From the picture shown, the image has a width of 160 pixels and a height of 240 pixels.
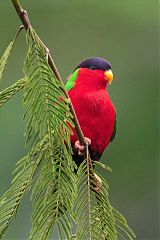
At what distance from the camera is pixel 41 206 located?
3.86 ft

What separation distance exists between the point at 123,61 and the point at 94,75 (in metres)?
4.10

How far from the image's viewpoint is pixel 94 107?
2359 mm

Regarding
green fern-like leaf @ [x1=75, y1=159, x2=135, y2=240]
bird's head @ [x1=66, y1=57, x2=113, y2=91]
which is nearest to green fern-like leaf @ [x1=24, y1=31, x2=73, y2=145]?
green fern-like leaf @ [x1=75, y1=159, x2=135, y2=240]

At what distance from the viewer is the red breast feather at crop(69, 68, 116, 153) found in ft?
7.67

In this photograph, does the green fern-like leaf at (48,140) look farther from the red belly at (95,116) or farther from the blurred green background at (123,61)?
the blurred green background at (123,61)

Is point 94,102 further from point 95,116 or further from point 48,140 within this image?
point 48,140

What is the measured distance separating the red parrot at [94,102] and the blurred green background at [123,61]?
3.13 metres

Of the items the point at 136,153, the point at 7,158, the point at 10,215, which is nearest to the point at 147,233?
the point at 136,153

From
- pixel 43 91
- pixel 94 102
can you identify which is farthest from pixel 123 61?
pixel 43 91

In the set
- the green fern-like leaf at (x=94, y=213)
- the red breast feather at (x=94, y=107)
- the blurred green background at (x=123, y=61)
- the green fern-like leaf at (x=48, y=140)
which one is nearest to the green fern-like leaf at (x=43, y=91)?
the green fern-like leaf at (x=48, y=140)

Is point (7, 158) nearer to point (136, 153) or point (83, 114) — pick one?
point (136, 153)

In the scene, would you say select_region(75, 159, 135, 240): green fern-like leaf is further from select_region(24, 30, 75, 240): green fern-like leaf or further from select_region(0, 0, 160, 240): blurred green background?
select_region(0, 0, 160, 240): blurred green background

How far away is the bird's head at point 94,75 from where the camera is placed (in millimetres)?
2514

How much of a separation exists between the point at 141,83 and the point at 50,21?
3.97 ft
